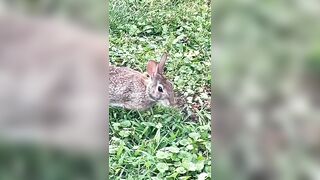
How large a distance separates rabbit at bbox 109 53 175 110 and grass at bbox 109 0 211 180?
0.02m

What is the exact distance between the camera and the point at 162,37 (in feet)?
4.86

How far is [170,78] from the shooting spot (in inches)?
58.4
